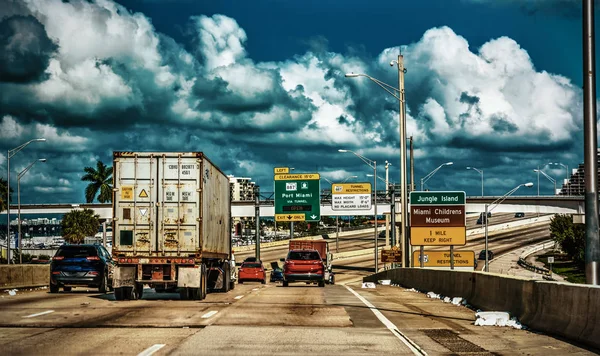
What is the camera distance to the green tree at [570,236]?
94512 mm

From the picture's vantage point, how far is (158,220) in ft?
72.5

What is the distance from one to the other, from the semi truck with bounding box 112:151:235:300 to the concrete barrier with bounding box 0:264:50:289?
1040 cm

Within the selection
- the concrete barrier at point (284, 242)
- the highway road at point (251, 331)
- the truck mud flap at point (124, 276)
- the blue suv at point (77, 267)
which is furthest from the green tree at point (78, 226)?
the highway road at point (251, 331)

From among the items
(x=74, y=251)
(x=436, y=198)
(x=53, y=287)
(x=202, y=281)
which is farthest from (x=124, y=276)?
(x=436, y=198)

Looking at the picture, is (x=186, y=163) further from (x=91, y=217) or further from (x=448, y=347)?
(x=91, y=217)

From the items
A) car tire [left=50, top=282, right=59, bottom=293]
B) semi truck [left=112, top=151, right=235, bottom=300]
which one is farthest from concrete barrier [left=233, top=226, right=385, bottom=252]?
semi truck [left=112, top=151, right=235, bottom=300]

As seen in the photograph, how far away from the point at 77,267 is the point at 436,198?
21692 millimetres

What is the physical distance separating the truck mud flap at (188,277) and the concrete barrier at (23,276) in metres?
11.2

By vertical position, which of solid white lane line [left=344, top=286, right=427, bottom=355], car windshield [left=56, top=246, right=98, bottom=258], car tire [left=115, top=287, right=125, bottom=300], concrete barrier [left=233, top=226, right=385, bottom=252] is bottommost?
concrete barrier [left=233, top=226, right=385, bottom=252]

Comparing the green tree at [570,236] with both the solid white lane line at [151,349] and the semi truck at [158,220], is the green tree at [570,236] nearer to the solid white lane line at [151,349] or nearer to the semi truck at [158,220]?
the semi truck at [158,220]

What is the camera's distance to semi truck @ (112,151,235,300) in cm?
2198

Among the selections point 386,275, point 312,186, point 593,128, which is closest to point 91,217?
point 312,186

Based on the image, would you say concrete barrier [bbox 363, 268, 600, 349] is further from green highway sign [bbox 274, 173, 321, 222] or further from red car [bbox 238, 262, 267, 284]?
green highway sign [bbox 274, 173, 321, 222]

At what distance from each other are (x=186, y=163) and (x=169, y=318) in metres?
7.43
